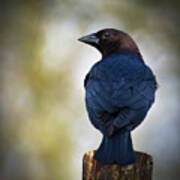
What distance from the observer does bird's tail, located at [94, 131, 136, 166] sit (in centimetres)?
244

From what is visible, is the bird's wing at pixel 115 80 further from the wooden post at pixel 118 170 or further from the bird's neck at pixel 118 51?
the wooden post at pixel 118 170

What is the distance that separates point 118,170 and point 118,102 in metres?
0.40

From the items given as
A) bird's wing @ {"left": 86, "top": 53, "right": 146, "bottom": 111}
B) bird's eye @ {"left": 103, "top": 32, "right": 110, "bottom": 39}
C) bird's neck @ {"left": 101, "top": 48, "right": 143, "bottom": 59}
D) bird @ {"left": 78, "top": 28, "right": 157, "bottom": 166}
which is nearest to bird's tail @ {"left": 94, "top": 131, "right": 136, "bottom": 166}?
bird @ {"left": 78, "top": 28, "right": 157, "bottom": 166}

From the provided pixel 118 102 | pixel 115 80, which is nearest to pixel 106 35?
pixel 115 80

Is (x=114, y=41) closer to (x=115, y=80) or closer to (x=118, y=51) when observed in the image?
(x=118, y=51)

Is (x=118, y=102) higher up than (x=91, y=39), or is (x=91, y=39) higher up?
(x=91, y=39)

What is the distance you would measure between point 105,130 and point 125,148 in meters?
0.16

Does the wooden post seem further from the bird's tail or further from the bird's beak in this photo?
the bird's beak

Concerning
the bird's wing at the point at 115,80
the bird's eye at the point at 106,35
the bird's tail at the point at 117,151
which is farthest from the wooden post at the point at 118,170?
the bird's eye at the point at 106,35

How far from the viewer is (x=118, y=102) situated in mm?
2441

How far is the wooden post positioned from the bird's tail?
0.12 ft

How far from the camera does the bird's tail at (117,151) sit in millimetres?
2441

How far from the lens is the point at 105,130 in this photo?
8.05 feet

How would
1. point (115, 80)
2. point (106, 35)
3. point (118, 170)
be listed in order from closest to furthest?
point (118, 170)
point (115, 80)
point (106, 35)
